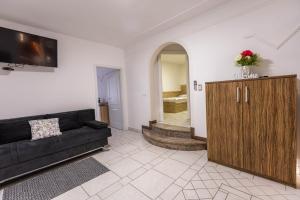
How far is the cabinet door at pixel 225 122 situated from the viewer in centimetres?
223

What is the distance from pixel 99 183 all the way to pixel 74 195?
1.11ft

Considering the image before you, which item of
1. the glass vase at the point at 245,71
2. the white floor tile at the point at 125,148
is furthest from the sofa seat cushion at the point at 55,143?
the glass vase at the point at 245,71

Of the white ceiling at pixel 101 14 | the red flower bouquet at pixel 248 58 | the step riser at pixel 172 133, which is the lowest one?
the step riser at pixel 172 133

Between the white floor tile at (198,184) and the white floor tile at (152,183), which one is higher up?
the white floor tile at (198,184)

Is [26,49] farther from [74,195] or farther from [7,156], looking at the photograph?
[74,195]

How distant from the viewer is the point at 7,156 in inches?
83.3

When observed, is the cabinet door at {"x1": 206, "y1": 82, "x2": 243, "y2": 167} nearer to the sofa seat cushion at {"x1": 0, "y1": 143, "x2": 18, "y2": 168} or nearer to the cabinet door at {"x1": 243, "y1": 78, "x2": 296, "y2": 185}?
the cabinet door at {"x1": 243, "y1": 78, "x2": 296, "y2": 185}

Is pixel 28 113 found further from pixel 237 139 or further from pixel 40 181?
pixel 237 139

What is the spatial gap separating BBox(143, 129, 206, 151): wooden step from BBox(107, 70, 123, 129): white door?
174 cm

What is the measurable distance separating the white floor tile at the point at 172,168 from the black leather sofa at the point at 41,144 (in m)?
1.47

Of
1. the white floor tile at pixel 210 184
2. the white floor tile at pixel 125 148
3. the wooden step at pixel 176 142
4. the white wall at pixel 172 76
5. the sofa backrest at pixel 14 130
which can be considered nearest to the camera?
the white floor tile at pixel 210 184

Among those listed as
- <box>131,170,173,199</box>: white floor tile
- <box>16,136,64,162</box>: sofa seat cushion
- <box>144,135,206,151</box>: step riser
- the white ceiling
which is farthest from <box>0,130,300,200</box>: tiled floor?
the white ceiling

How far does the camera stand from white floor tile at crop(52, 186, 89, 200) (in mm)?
1840

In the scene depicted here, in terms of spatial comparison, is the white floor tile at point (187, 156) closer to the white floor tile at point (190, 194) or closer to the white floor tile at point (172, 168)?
the white floor tile at point (172, 168)
